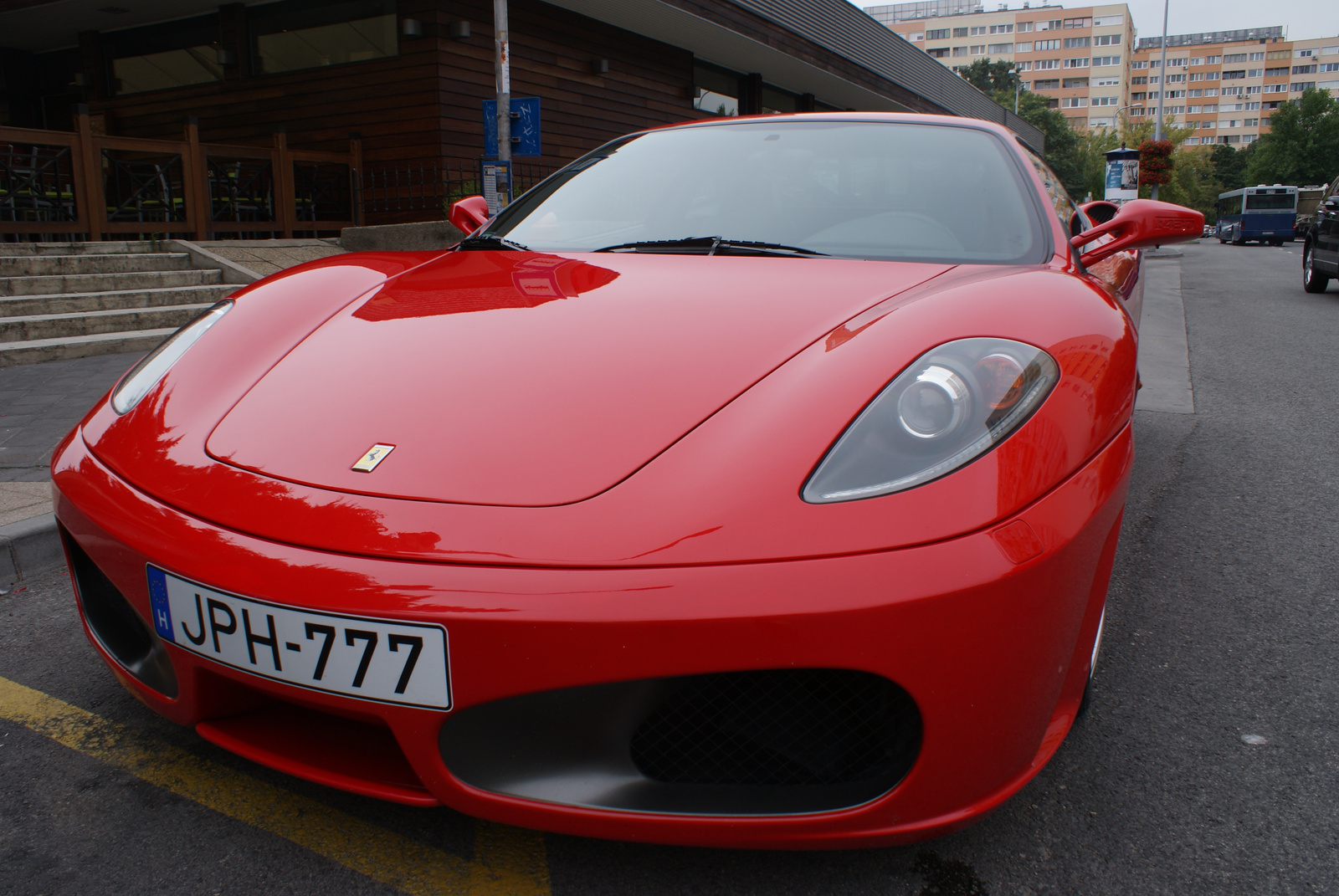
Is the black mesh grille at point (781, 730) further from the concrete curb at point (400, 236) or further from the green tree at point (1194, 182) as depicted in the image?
the green tree at point (1194, 182)

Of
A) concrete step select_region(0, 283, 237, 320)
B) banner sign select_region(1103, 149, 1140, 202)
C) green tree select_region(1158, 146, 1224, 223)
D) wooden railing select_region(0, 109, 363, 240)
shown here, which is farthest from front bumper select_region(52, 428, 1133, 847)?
green tree select_region(1158, 146, 1224, 223)

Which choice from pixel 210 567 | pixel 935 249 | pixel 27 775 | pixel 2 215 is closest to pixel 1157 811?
pixel 935 249

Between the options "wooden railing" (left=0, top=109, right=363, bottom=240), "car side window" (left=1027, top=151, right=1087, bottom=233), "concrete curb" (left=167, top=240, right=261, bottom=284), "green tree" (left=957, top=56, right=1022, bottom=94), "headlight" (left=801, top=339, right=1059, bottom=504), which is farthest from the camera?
"green tree" (left=957, top=56, right=1022, bottom=94)

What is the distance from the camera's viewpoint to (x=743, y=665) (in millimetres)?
1075

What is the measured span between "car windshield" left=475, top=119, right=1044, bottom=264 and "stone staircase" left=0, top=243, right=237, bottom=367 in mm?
4862

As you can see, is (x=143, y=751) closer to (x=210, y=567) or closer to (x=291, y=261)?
(x=210, y=567)

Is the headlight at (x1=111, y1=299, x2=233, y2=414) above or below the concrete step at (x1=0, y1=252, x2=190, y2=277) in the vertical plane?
below

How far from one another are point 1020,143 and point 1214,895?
1.95 meters

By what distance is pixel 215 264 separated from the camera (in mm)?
8180

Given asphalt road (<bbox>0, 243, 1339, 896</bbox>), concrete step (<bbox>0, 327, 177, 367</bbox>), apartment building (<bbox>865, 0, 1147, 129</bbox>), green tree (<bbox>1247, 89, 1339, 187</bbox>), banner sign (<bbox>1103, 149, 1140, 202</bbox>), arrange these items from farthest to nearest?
apartment building (<bbox>865, 0, 1147, 129</bbox>)
green tree (<bbox>1247, 89, 1339, 187</bbox>)
banner sign (<bbox>1103, 149, 1140, 202</bbox>)
concrete step (<bbox>0, 327, 177, 367</bbox>)
asphalt road (<bbox>0, 243, 1339, 896</bbox>)

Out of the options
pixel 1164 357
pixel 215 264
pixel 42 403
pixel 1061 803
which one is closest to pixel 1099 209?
pixel 1164 357

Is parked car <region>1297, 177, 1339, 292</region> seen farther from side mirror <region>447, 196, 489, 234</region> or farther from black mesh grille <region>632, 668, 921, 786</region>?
black mesh grille <region>632, 668, 921, 786</region>

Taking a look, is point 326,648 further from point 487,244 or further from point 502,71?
point 502,71

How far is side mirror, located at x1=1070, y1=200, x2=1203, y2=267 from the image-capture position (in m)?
2.24
